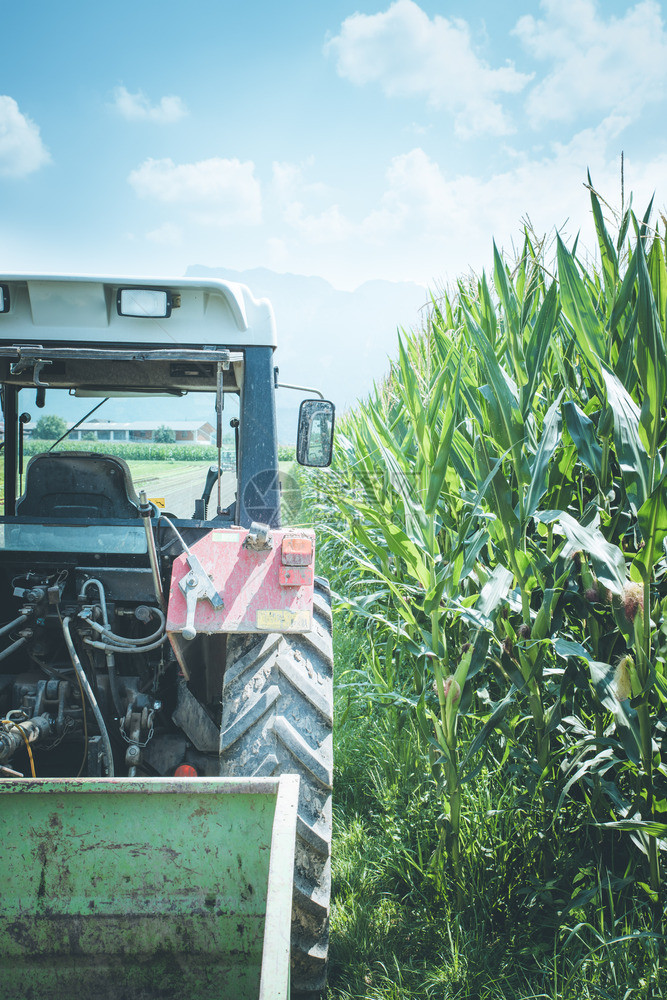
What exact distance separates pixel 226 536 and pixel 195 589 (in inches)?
7.5

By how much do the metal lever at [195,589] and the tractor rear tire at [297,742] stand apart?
199 millimetres

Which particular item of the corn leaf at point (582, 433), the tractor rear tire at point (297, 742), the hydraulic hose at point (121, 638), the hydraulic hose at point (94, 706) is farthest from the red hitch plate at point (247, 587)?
the corn leaf at point (582, 433)

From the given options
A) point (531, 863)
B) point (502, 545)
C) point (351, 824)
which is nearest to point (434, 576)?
point (502, 545)

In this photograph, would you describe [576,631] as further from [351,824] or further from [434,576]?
[351,824]

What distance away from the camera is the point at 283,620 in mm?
1956

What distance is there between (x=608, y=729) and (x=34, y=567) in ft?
6.10

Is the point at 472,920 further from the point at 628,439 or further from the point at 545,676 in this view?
the point at 628,439

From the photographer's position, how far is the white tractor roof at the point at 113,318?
2227 mm

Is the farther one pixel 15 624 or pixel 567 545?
pixel 15 624

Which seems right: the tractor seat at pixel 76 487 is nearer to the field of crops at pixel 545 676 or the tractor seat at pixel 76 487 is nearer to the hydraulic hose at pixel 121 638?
the hydraulic hose at pixel 121 638

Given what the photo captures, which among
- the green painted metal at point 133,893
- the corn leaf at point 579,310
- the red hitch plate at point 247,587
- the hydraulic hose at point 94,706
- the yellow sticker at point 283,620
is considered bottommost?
the green painted metal at point 133,893

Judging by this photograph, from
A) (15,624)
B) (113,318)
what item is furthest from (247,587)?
(113,318)

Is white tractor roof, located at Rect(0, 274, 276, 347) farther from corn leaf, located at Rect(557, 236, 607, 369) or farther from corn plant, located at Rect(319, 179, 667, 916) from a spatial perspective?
corn leaf, located at Rect(557, 236, 607, 369)

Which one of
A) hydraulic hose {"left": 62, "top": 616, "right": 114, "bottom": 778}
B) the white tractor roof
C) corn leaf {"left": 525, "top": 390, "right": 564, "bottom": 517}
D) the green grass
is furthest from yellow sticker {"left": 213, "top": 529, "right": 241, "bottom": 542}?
the green grass
